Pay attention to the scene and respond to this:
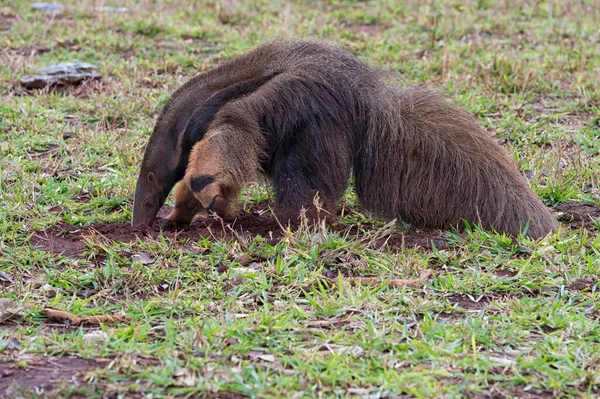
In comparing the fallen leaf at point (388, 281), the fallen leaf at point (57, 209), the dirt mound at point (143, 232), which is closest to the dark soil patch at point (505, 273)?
the fallen leaf at point (388, 281)

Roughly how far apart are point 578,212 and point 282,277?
91.4 inches

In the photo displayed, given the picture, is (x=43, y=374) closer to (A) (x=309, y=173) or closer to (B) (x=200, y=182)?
(B) (x=200, y=182)

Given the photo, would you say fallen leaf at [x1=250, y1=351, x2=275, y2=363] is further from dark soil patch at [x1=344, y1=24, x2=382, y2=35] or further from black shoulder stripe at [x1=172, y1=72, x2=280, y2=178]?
dark soil patch at [x1=344, y1=24, x2=382, y2=35]

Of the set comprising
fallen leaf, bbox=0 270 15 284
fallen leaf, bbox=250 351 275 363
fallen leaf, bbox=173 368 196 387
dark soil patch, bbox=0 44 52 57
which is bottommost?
dark soil patch, bbox=0 44 52 57

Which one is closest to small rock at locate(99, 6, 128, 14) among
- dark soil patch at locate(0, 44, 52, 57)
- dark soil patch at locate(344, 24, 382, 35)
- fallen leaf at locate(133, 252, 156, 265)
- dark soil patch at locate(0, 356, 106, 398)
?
dark soil patch at locate(0, 44, 52, 57)

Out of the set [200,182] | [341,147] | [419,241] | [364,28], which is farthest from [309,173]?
[364,28]

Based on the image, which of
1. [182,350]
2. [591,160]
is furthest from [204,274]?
[591,160]

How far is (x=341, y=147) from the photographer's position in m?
5.68

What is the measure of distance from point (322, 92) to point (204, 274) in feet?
4.49

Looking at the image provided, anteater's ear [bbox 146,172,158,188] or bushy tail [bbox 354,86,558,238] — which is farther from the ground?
bushy tail [bbox 354,86,558,238]

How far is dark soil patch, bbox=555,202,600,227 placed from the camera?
6.08 meters

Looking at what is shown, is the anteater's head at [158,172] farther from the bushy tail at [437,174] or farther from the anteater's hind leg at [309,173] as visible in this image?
the bushy tail at [437,174]

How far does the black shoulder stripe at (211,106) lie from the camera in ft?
18.7

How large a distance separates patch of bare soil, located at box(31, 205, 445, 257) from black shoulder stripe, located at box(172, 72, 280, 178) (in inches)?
20.3
